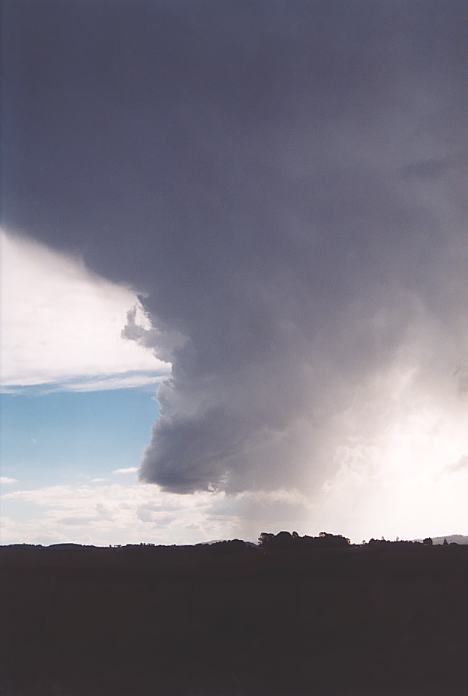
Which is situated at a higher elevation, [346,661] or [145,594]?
[145,594]

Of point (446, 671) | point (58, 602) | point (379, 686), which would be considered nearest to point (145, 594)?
point (58, 602)

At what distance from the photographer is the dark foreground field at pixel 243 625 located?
3247 centimetres

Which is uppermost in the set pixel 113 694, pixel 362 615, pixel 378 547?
pixel 378 547

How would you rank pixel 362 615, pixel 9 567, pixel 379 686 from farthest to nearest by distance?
1. pixel 9 567
2. pixel 362 615
3. pixel 379 686

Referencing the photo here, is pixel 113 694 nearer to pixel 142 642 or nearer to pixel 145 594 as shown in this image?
pixel 142 642

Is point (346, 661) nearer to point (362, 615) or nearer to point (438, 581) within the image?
point (362, 615)

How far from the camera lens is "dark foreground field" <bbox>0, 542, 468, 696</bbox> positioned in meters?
32.5

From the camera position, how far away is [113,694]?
3206 cm

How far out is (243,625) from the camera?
3612 centimetres

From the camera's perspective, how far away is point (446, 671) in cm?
3216

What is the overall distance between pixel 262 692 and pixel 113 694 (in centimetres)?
660

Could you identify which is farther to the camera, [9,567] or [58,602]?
[9,567]

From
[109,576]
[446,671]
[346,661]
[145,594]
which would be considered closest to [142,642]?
[145,594]

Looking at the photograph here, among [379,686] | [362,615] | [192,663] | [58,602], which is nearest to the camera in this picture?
[379,686]
